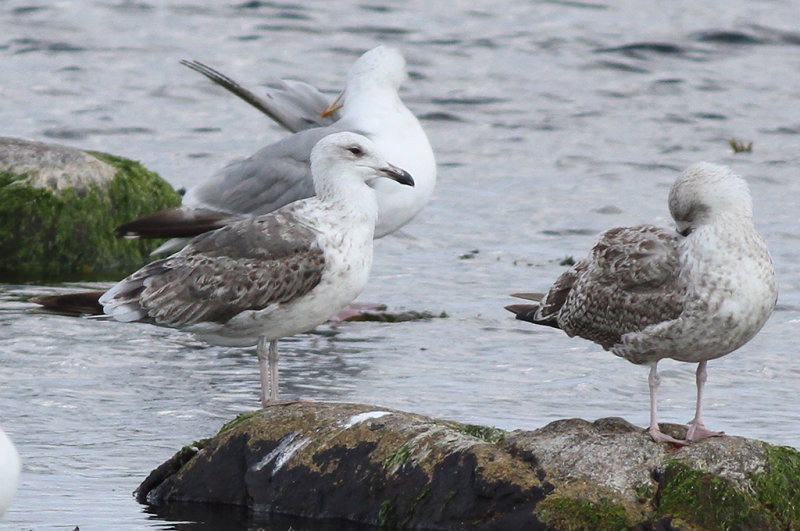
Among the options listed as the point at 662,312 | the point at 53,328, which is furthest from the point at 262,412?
the point at 53,328

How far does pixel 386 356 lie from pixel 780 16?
52.3 feet

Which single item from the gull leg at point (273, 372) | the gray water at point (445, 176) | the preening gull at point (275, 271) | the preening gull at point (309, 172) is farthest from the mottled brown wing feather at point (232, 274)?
the preening gull at point (309, 172)

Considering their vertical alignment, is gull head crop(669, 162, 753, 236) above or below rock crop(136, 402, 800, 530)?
above

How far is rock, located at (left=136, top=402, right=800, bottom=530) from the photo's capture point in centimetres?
538

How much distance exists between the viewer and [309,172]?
946 centimetres

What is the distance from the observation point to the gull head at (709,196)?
5934 mm

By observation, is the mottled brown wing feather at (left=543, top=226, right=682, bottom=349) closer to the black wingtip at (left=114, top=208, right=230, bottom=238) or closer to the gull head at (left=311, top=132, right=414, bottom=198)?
the gull head at (left=311, top=132, right=414, bottom=198)

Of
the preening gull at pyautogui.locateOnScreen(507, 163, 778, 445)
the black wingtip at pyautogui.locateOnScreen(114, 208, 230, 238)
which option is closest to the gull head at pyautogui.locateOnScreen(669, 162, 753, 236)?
the preening gull at pyautogui.locateOnScreen(507, 163, 778, 445)

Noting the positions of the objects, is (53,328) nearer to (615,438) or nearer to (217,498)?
(217,498)

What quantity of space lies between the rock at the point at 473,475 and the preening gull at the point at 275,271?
822 mm

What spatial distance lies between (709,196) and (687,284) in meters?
0.39

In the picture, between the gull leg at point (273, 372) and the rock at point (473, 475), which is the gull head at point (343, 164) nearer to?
the gull leg at point (273, 372)

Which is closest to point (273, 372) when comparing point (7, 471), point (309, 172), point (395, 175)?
point (395, 175)

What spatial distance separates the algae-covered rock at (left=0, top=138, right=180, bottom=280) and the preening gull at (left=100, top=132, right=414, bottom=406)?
3.52 meters
